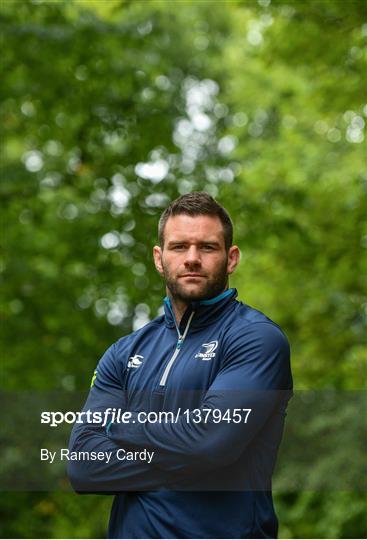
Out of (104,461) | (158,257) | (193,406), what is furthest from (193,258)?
(104,461)

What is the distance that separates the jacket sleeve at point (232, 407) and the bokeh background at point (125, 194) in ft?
19.4

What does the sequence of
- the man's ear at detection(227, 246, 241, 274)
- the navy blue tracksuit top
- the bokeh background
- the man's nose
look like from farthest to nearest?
the bokeh background → the man's ear at detection(227, 246, 241, 274) → the man's nose → the navy blue tracksuit top

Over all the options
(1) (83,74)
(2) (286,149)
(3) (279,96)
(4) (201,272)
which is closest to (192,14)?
(3) (279,96)

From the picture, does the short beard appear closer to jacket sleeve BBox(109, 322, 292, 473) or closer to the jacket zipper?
the jacket zipper

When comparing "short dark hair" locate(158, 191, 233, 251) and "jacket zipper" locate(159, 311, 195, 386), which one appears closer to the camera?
"jacket zipper" locate(159, 311, 195, 386)

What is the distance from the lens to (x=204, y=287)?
3.36 meters

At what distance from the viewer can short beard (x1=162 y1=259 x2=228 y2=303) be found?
11.0ft

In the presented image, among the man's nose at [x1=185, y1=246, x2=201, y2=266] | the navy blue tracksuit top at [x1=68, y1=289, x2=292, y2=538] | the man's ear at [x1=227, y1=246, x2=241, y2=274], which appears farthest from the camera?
the man's ear at [x1=227, y1=246, x2=241, y2=274]

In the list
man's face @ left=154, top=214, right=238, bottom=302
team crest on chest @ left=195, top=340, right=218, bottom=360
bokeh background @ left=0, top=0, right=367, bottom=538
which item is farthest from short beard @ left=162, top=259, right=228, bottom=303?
bokeh background @ left=0, top=0, right=367, bottom=538

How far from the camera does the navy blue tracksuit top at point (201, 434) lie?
3084mm

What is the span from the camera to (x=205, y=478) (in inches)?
124

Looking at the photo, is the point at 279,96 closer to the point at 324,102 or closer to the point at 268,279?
the point at 268,279

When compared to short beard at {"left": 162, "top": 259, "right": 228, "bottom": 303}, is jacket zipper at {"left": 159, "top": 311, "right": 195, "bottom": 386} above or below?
below

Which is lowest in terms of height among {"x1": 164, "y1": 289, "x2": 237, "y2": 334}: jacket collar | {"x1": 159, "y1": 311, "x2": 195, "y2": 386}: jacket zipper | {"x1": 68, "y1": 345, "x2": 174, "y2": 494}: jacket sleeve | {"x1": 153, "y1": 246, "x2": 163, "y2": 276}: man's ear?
{"x1": 68, "y1": 345, "x2": 174, "y2": 494}: jacket sleeve
